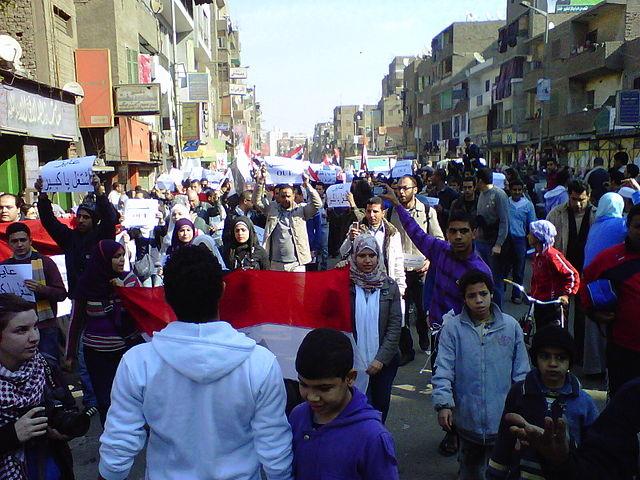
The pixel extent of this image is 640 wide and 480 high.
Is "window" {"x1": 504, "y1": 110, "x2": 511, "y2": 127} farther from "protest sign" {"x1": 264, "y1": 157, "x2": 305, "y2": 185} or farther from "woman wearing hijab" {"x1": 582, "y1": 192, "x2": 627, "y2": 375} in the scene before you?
"woman wearing hijab" {"x1": 582, "y1": 192, "x2": 627, "y2": 375}

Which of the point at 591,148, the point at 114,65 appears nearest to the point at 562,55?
the point at 591,148

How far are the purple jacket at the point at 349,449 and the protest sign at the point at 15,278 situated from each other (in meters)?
3.46

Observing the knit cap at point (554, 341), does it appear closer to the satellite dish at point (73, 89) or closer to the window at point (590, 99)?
the satellite dish at point (73, 89)

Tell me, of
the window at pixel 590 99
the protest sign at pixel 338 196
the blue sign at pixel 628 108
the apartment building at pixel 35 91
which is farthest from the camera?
the window at pixel 590 99

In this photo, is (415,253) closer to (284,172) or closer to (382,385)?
(382,385)

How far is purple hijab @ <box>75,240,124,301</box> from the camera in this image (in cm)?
473

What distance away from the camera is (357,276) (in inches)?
168

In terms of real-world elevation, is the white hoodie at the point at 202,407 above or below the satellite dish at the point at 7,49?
below

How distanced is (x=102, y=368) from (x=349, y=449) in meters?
3.12

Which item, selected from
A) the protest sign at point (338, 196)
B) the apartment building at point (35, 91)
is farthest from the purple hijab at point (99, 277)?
the apartment building at point (35, 91)

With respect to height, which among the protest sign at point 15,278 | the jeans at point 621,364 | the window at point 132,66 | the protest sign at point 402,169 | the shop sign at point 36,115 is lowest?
the jeans at point 621,364

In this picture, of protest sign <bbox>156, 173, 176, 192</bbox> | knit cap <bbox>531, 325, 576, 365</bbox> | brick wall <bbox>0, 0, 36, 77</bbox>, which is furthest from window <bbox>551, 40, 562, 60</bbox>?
knit cap <bbox>531, 325, 576, 365</bbox>

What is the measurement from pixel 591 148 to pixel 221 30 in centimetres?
5685

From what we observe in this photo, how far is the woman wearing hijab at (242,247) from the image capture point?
22.6 ft
